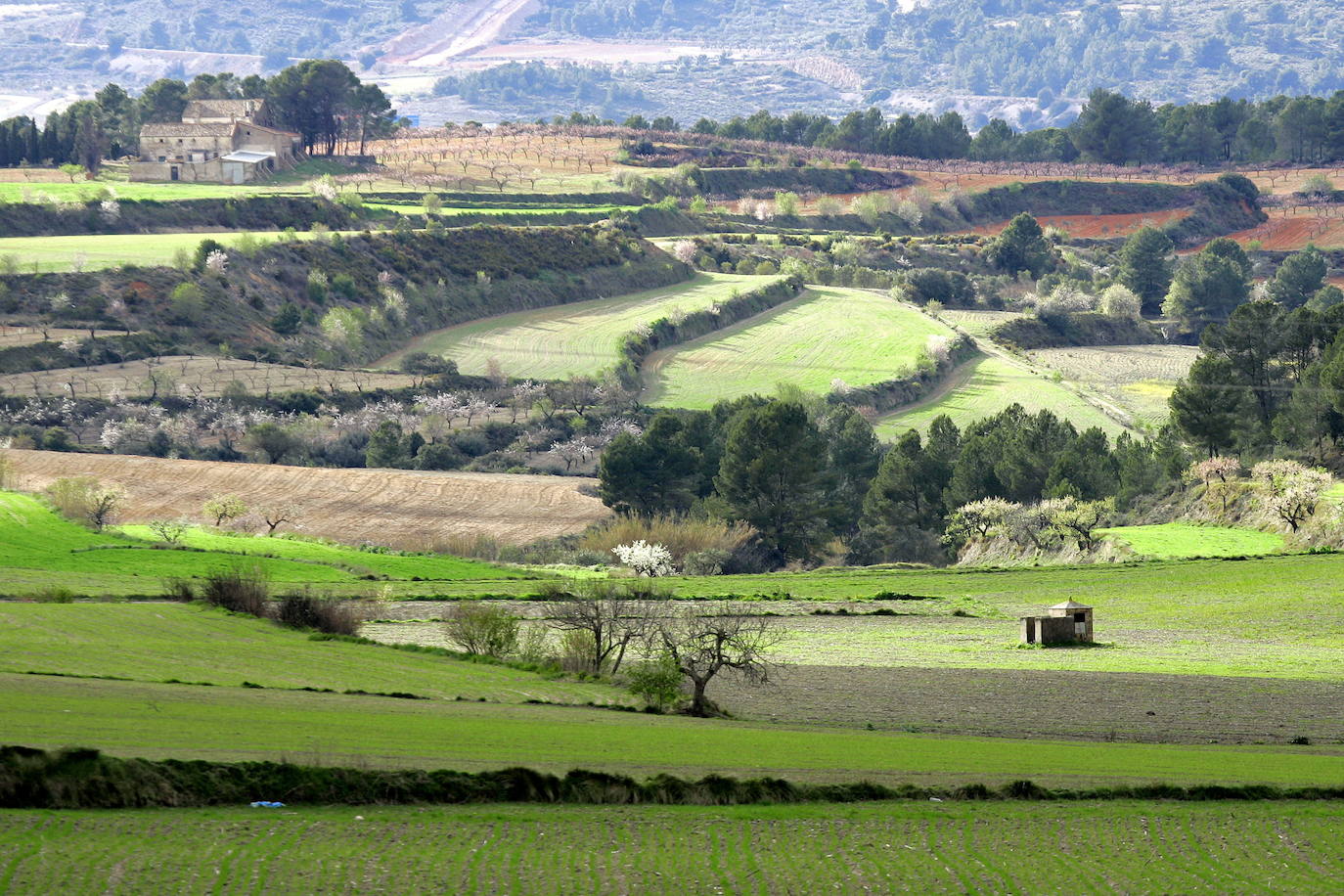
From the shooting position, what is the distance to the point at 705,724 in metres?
30.7

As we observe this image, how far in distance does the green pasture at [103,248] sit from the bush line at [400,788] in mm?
83619

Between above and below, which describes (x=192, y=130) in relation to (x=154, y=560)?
above

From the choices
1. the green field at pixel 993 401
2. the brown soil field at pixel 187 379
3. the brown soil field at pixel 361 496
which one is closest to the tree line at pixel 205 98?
the brown soil field at pixel 187 379

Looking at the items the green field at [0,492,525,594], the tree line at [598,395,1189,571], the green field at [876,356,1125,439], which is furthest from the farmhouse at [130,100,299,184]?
the green field at [0,492,525,594]

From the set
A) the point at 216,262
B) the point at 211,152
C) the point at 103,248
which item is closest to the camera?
the point at 216,262

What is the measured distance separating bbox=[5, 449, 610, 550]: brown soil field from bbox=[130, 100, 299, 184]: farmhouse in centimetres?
6417

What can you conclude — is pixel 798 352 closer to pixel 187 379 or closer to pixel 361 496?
pixel 187 379

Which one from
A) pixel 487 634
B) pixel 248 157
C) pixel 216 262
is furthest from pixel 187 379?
pixel 248 157

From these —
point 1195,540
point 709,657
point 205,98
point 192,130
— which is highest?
point 205,98

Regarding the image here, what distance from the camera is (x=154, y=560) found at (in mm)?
54625

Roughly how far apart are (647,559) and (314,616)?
22.5 metres

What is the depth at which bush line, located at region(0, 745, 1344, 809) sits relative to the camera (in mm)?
19641

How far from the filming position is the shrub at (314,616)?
138ft

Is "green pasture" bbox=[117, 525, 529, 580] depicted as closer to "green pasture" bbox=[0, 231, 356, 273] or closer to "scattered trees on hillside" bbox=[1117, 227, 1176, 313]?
"green pasture" bbox=[0, 231, 356, 273]
